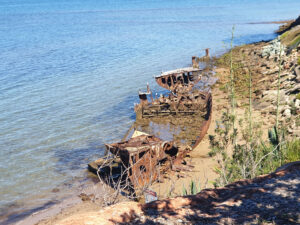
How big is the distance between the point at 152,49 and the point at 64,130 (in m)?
27.7

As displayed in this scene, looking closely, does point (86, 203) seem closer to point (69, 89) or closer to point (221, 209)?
point (221, 209)

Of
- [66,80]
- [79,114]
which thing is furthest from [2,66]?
[79,114]

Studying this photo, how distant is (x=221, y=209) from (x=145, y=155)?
23.6 feet

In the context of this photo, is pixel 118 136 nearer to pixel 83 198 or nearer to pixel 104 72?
pixel 83 198

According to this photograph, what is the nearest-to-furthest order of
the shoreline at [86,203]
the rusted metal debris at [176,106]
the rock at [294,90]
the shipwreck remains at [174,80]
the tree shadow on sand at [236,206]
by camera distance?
the tree shadow on sand at [236,206] → the shoreline at [86,203] → the rock at [294,90] → the rusted metal debris at [176,106] → the shipwreck remains at [174,80]

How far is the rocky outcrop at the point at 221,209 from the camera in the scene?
527 cm

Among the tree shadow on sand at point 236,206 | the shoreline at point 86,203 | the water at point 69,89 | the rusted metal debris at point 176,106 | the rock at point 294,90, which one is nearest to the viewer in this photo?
the tree shadow on sand at point 236,206

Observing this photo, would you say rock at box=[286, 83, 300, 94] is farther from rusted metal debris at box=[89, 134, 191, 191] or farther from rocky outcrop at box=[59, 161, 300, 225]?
rocky outcrop at box=[59, 161, 300, 225]

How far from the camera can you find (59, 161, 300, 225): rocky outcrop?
17.3 ft

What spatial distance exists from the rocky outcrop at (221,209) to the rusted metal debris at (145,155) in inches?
229

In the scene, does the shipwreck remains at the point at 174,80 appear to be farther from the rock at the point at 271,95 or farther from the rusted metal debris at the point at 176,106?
the rock at the point at 271,95

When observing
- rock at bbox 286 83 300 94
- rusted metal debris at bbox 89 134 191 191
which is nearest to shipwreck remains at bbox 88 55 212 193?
rusted metal debris at bbox 89 134 191 191

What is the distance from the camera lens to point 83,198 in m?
12.9

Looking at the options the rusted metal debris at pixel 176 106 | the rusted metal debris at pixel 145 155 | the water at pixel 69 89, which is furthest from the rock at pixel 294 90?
the water at pixel 69 89
